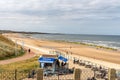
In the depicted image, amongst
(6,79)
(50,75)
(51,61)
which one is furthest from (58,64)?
(6,79)

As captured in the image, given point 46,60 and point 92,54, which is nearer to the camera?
point 46,60

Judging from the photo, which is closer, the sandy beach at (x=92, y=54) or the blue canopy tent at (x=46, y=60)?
the blue canopy tent at (x=46, y=60)

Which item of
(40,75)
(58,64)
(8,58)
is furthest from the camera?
(8,58)

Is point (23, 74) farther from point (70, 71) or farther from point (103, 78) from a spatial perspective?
A: point (103, 78)

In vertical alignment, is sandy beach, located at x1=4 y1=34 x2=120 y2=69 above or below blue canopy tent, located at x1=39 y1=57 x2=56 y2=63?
below

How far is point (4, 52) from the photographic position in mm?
37438

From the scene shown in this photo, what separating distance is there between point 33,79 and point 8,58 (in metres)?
18.8

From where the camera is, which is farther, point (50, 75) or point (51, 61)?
point (51, 61)

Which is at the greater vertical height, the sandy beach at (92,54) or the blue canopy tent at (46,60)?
the blue canopy tent at (46,60)

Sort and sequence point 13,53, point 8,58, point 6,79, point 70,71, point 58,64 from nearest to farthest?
point 6,79 < point 70,71 < point 58,64 < point 8,58 < point 13,53

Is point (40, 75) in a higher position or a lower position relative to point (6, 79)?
higher

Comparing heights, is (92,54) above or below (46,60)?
below

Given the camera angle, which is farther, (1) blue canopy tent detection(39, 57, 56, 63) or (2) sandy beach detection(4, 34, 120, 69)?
(2) sandy beach detection(4, 34, 120, 69)

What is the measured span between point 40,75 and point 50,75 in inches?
541
